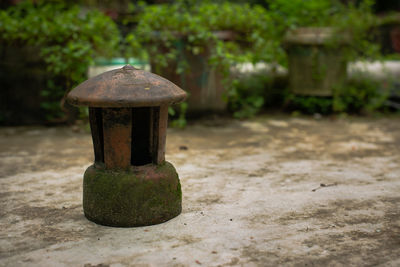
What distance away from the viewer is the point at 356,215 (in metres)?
2.92

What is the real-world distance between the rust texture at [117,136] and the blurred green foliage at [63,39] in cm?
278

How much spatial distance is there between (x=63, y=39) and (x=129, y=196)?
3514 mm

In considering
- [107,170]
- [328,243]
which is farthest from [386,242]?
[107,170]

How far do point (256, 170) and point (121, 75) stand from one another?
168 centimetres

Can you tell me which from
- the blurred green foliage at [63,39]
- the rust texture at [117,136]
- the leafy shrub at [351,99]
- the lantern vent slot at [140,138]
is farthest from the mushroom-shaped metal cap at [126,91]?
the leafy shrub at [351,99]

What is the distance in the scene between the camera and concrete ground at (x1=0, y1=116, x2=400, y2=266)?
2377 millimetres

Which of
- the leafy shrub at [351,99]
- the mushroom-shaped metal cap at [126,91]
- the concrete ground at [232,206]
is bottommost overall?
the concrete ground at [232,206]

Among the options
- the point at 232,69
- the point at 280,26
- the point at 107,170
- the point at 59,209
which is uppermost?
the point at 280,26

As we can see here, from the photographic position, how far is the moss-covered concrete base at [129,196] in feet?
9.10

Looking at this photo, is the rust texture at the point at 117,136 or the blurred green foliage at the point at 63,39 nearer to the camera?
the rust texture at the point at 117,136

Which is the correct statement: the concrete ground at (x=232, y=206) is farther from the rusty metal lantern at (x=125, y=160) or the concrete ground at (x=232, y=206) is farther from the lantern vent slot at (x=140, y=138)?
the lantern vent slot at (x=140, y=138)

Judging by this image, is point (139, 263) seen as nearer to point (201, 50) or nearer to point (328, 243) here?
point (328, 243)

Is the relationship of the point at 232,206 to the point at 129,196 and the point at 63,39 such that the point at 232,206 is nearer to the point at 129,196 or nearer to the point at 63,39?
the point at 129,196

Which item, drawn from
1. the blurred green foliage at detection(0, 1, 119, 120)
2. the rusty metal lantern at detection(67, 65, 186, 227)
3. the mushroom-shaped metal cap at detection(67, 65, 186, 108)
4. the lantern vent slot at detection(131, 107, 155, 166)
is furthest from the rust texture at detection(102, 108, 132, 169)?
the blurred green foliage at detection(0, 1, 119, 120)
